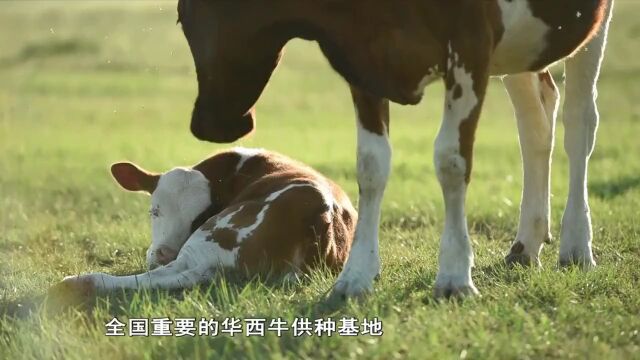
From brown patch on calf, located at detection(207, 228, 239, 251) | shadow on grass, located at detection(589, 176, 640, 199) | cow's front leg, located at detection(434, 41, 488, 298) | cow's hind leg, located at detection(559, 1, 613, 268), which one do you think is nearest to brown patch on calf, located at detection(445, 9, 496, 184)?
cow's front leg, located at detection(434, 41, 488, 298)

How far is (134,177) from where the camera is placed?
859 centimetres

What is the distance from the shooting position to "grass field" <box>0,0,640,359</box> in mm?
5500

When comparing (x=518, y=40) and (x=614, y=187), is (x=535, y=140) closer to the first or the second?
(x=518, y=40)

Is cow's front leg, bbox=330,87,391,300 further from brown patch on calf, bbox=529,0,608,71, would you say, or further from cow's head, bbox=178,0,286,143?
brown patch on calf, bbox=529,0,608,71

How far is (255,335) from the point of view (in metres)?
5.54

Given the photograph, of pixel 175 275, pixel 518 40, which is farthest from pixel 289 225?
pixel 518 40

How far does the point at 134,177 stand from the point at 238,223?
143 cm

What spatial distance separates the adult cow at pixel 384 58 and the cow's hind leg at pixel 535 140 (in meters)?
0.99

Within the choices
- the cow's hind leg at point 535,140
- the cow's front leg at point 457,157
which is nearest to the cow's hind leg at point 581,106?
the cow's hind leg at point 535,140

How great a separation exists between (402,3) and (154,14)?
43183 mm

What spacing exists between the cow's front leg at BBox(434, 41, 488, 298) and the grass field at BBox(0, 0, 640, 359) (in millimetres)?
209

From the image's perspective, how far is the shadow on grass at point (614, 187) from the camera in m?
13.0

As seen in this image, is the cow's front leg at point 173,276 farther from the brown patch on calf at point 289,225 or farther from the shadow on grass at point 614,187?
the shadow on grass at point 614,187

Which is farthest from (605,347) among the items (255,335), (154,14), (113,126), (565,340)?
(154,14)
